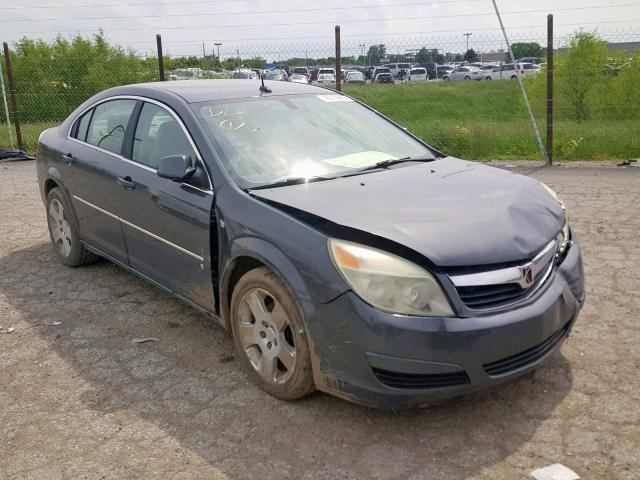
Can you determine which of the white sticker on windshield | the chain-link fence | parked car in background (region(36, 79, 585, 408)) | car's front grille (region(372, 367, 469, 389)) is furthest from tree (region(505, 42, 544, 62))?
car's front grille (region(372, 367, 469, 389))

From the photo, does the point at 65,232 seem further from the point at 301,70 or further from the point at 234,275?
the point at 301,70

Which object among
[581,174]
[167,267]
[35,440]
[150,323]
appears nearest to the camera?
[35,440]

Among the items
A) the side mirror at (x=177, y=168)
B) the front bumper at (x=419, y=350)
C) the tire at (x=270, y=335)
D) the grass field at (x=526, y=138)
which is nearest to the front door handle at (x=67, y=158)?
the side mirror at (x=177, y=168)

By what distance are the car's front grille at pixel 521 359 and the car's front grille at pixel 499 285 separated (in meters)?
0.26

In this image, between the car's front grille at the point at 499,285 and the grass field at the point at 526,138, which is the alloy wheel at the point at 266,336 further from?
the grass field at the point at 526,138

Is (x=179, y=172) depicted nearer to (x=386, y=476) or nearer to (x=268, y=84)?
(x=268, y=84)

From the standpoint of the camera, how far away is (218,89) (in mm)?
4590

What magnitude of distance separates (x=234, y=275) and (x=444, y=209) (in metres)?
1.20

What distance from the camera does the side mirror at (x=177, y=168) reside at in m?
3.88

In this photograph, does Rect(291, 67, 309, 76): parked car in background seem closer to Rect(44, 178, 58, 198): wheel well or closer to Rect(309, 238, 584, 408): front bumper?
Rect(44, 178, 58, 198): wheel well

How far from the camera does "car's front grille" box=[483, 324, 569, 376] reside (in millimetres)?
3018

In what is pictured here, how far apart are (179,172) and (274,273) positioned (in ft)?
3.08

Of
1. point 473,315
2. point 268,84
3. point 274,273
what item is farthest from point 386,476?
point 268,84

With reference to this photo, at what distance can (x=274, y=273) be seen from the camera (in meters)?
3.39
